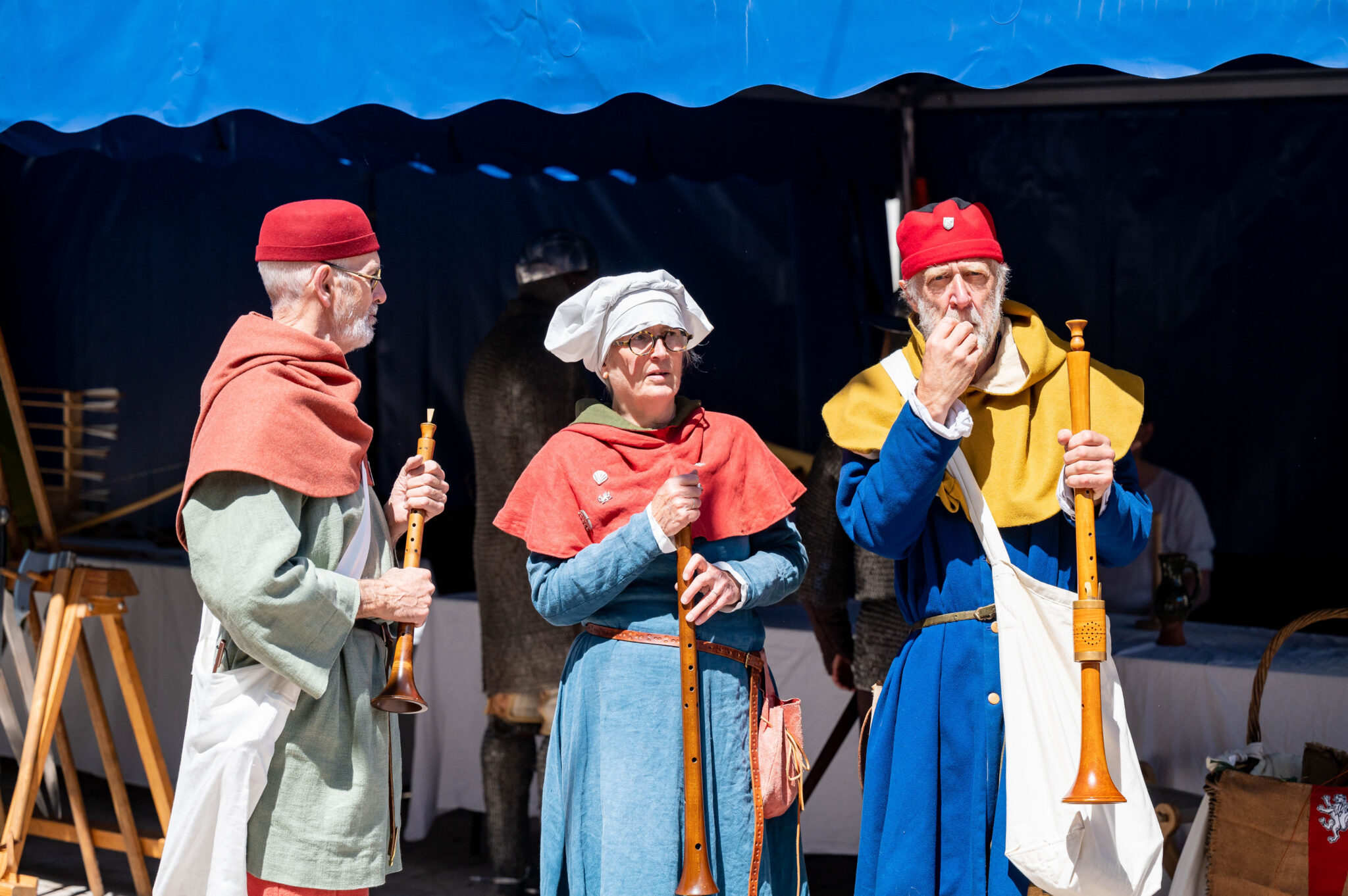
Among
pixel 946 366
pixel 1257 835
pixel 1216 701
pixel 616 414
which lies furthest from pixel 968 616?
pixel 1216 701

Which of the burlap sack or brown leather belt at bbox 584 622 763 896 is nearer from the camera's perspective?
brown leather belt at bbox 584 622 763 896

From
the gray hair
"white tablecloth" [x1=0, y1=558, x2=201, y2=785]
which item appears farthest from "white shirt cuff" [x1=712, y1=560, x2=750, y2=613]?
"white tablecloth" [x1=0, y1=558, x2=201, y2=785]

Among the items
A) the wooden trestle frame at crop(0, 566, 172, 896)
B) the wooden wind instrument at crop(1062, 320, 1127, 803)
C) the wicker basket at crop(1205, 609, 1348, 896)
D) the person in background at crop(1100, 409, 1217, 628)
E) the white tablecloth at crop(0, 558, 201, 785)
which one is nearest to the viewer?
the wooden wind instrument at crop(1062, 320, 1127, 803)

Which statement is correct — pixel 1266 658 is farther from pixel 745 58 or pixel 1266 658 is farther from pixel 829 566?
pixel 745 58

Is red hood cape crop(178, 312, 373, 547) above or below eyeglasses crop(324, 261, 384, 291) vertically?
below

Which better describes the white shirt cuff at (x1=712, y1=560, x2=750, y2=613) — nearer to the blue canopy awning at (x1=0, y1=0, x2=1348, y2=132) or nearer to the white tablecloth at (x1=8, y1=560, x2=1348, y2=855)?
the blue canopy awning at (x1=0, y1=0, x2=1348, y2=132)

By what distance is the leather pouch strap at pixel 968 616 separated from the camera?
246 centimetres

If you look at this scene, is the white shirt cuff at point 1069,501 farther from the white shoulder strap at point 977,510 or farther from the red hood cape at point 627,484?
the red hood cape at point 627,484

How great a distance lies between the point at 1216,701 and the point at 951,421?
6.23 feet

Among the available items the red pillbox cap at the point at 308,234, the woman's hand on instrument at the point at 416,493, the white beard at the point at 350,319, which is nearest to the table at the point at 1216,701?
the woman's hand on instrument at the point at 416,493

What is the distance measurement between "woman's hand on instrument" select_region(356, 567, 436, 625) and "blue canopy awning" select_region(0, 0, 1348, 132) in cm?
109


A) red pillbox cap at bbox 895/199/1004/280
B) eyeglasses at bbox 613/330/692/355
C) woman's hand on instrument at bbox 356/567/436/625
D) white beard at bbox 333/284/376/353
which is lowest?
woman's hand on instrument at bbox 356/567/436/625

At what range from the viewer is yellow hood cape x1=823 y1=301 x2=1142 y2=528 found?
245 centimetres

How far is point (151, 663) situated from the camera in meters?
5.46
